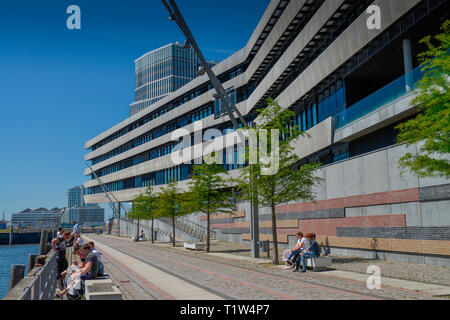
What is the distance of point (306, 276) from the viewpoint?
15.1 metres

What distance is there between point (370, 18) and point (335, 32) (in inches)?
218

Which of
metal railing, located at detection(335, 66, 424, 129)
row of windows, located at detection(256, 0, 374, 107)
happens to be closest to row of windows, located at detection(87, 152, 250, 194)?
row of windows, located at detection(256, 0, 374, 107)

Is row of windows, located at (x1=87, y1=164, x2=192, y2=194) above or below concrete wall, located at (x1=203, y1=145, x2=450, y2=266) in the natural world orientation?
above

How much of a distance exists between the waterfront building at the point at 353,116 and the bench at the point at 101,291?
38.0 feet

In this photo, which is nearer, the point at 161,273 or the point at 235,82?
the point at 161,273

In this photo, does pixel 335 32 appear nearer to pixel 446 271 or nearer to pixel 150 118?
pixel 446 271

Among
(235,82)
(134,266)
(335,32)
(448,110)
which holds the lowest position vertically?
(134,266)

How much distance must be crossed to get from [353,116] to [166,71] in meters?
168

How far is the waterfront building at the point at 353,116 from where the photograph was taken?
57.1 ft

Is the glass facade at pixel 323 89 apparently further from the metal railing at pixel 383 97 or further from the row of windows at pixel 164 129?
the row of windows at pixel 164 129

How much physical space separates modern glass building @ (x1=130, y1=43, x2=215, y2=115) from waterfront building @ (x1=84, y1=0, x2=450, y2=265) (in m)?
139

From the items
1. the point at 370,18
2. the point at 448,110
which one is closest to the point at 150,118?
→ the point at 370,18

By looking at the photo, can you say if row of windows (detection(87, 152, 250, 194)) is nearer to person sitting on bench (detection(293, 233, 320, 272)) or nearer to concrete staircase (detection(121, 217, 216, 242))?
concrete staircase (detection(121, 217, 216, 242))

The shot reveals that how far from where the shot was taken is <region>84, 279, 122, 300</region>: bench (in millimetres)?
8633
